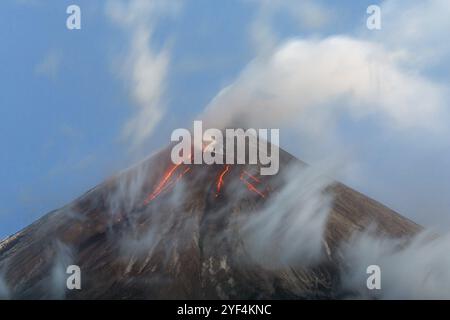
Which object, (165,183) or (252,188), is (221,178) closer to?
(252,188)

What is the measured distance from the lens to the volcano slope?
334ft

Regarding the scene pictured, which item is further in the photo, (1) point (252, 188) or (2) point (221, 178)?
(2) point (221, 178)

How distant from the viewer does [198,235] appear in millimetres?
114438

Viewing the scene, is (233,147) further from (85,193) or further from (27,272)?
(27,272)

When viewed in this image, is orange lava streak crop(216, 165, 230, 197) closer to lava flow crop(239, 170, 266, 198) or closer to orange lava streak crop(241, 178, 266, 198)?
lava flow crop(239, 170, 266, 198)

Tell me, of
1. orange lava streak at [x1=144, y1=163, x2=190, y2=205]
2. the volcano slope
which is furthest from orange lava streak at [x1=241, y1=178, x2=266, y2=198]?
orange lava streak at [x1=144, y1=163, x2=190, y2=205]

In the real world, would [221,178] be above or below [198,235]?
Result: above

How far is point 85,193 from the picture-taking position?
13750 cm

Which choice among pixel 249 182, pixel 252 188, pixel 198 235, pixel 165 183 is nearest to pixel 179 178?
pixel 165 183

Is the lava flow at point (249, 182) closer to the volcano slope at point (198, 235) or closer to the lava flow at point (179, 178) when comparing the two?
the lava flow at point (179, 178)

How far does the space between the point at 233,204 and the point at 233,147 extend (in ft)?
74.3

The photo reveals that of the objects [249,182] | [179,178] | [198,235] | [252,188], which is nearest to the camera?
[198,235]
